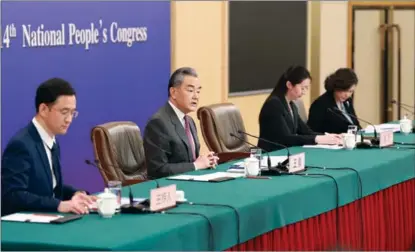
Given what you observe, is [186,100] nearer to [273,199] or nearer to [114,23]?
[273,199]

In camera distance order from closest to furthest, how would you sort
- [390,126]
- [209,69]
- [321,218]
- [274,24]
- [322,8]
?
[321,218]
[390,126]
[209,69]
[274,24]
[322,8]

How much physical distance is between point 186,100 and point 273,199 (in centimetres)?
113

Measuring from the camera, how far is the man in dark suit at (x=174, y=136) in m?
5.07

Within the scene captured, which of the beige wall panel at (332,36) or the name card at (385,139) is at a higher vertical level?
the beige wall panel at (332,36)

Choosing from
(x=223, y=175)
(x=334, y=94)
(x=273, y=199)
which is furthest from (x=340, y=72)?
(x=273, y=199)

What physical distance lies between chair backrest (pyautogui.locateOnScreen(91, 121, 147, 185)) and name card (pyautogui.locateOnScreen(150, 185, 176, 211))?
1.35m

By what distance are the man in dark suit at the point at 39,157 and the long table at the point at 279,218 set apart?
22 centimetres

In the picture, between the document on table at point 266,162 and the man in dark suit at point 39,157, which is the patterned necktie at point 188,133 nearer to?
the document on table at point 266,162

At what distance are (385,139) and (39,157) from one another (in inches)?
112

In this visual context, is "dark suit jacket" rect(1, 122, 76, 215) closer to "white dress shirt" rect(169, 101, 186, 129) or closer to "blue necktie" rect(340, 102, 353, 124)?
"white dress shirt" rect(169, 101, 186, 129)

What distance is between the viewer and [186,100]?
518cm

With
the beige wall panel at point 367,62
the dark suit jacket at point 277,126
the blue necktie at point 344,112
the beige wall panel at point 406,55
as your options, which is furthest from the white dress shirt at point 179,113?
the beige wall panel at point 406,55

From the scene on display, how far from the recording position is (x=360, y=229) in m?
5.01

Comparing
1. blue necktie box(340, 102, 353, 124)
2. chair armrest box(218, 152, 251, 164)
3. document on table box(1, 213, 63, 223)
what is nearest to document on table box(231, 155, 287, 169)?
chair armrest box(218, 152, 251, 164)
